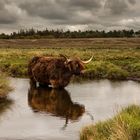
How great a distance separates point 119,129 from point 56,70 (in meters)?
13.5

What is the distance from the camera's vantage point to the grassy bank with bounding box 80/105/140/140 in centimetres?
1077

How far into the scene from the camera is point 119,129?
36.1 feet

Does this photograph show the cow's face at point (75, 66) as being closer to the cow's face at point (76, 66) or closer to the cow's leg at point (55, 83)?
the cow's face at point (76, 66)

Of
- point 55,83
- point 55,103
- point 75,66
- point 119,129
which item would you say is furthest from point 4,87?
point 119,129

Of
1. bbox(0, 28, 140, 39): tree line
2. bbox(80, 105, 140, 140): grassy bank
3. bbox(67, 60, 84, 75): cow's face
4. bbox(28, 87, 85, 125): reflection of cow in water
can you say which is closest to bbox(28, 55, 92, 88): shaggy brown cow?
bbox(67, 60, 84, 75): cow's face

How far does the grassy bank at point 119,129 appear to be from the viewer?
10.8 m

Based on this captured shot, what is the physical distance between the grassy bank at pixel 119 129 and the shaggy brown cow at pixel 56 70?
978 centimetres

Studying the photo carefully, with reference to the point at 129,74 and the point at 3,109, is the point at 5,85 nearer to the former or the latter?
the point at 3,109

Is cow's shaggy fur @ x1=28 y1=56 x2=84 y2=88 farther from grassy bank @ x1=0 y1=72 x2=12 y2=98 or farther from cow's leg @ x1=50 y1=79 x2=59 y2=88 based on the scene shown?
grassy bank @ x1=0 y1=72 x2=12 y2=98

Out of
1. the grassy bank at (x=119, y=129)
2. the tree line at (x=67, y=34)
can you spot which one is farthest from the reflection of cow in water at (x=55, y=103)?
the tree line at (x=67, y=34)

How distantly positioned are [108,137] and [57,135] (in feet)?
8.50

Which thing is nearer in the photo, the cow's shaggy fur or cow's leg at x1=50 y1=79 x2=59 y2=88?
the cow's shaggy fur

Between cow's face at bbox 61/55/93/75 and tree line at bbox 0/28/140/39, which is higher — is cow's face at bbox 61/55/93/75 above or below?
above

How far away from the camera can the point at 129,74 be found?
34969 mm
